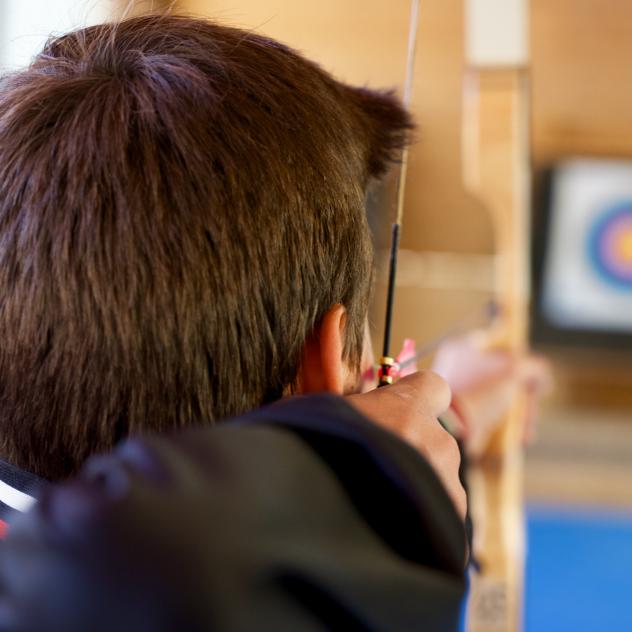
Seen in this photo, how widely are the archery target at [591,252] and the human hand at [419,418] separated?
437 cm

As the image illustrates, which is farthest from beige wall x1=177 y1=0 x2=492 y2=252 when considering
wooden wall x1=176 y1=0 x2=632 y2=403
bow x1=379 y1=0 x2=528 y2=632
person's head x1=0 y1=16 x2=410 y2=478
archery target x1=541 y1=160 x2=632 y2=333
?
person's head x1=0 y1=16 x2=410 y2=478

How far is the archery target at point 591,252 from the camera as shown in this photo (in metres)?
4.79

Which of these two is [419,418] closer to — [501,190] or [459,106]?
[501,190]

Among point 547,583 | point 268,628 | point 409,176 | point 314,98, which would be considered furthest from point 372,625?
point 409,176

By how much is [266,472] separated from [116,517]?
0.08 meters

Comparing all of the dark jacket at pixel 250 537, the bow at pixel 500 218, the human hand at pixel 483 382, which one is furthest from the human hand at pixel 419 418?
the human hand at pixel 483 382

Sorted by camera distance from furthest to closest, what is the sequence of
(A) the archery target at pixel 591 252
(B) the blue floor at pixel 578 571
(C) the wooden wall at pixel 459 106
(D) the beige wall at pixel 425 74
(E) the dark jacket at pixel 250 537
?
1. (A) the archery target at pixel 591 252
2. (C) the wooden wall at pixel 459 106
3. (D) the beige wall at pixel 425 74
4. (B) the blue floor at pixel 578 571
5. (E) the dark jacket at pixel 250 537

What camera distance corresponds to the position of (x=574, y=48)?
14.6 ft

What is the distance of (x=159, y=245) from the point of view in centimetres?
57

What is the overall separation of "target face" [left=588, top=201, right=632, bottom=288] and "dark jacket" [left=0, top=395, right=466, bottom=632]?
4693 mm

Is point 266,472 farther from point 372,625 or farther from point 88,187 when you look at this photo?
point 88,187

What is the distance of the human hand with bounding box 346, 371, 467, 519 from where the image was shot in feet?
1.87

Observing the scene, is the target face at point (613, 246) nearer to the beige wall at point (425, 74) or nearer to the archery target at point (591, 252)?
the archery target at point (591, 252)

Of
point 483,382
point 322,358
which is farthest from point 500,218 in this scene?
point 322,358
